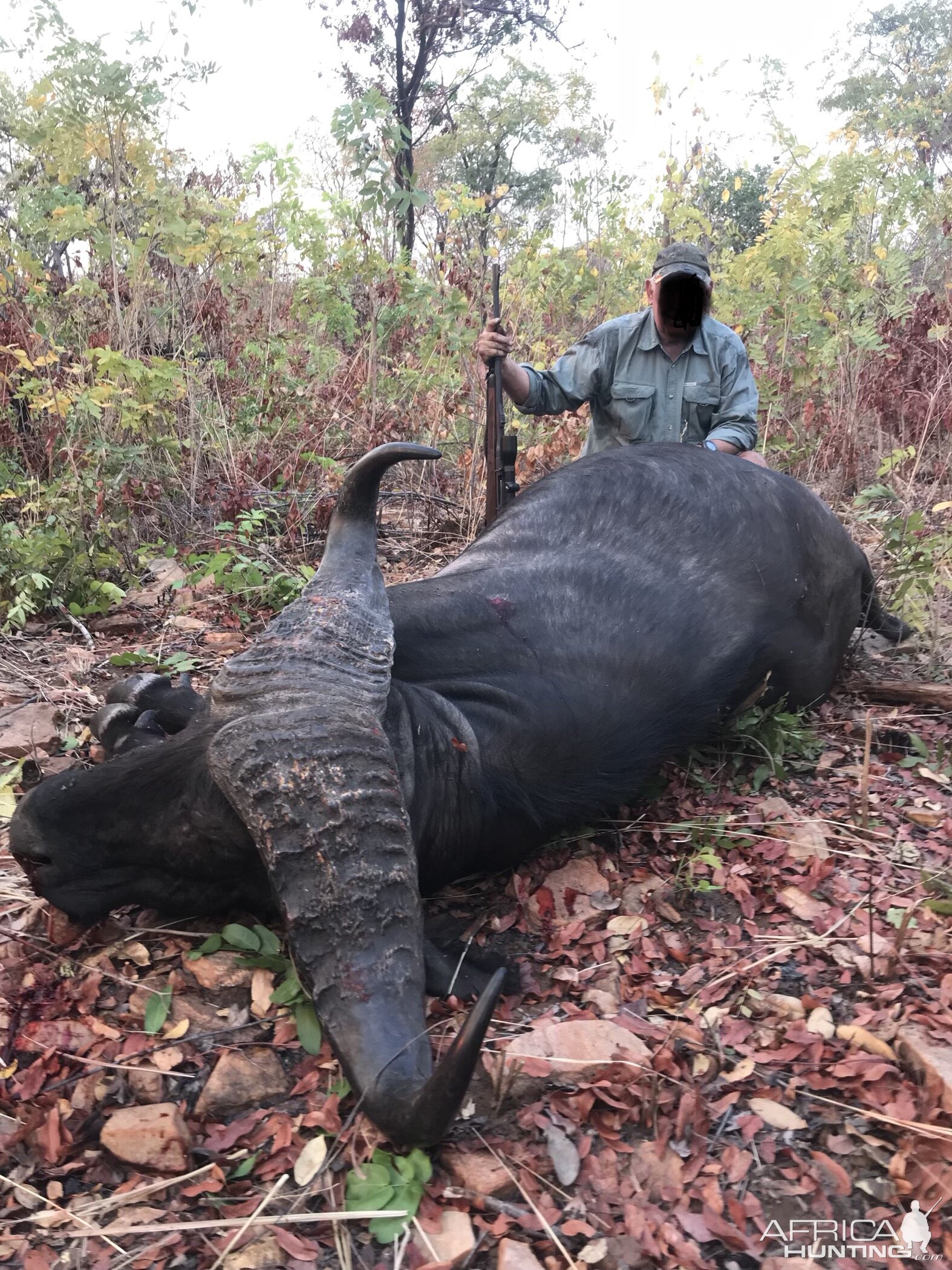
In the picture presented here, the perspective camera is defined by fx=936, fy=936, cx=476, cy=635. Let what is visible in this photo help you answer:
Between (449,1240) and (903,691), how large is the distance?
2.81m

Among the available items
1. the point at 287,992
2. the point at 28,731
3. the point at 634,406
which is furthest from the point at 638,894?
the point at 634,406

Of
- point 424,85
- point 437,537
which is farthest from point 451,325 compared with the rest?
point 424,85

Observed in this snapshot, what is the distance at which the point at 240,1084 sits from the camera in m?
2.02

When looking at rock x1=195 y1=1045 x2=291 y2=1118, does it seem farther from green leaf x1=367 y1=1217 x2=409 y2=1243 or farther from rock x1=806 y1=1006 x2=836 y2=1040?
rock x1=806 y1=1006 x2=836 y2=1040

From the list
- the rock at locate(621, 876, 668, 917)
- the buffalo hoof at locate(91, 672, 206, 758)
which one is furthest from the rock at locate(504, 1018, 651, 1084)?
the buffalo hoof at locate(91, 672, 206, 758)

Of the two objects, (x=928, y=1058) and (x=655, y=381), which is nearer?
(x=928, y=1058)

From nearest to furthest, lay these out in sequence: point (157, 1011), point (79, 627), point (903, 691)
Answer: point (157, 1011) < point (903, 691) < point (79, 627)

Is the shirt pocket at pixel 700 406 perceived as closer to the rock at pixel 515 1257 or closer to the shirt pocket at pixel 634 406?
the shirt pocket at pixel 634 406

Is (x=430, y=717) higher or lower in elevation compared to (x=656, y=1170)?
higher

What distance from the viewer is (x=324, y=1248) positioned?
1.71 metres

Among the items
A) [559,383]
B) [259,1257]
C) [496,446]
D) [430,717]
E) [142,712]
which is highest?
[559,383]

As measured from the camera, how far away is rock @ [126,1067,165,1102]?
200 cm

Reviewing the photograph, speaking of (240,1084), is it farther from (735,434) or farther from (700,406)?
(700,406)

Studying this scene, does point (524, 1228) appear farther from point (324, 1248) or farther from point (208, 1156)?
point (208, 1156)
